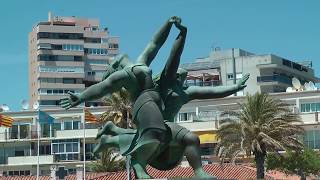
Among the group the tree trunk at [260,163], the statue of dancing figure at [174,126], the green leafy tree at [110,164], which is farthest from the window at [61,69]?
the statue of dancing figure at [174,126]

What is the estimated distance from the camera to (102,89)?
1889 centimetres

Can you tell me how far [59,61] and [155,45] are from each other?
11835cm

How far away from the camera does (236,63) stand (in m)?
109

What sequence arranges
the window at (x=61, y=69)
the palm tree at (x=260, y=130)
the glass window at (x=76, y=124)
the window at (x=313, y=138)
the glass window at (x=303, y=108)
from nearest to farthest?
1. the palm tree at (x=260, y=130)
2. the window at (x=313, y=138)
3. the glass window at (x=303, y=108)
4. the glass window at (x=76, y=124)
5. the window at (x=61, y=69)

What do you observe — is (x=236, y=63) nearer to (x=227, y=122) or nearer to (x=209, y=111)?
(x=209, y=111)

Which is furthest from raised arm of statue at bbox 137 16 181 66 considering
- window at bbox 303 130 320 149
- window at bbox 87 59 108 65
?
window at bbox 87 59 108 65

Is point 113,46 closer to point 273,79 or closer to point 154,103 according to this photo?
point 273,79

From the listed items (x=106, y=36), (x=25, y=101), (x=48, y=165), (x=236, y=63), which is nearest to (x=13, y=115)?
(x=25, y=101)

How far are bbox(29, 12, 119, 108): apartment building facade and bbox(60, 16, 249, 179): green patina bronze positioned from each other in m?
115

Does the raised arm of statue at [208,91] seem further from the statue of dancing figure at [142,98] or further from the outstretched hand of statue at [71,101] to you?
the outstretched hand of statue at [71,101]

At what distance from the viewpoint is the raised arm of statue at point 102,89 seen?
61.4 ft

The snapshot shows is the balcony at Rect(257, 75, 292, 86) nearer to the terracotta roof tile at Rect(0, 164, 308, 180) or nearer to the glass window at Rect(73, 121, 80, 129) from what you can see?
the glass window at Rect(73, 121, 80, 129)

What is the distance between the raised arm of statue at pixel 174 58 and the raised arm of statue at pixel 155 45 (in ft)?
1.20

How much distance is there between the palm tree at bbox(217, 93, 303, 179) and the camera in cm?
5044
